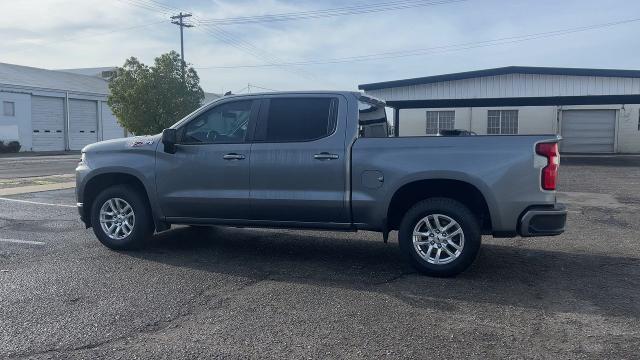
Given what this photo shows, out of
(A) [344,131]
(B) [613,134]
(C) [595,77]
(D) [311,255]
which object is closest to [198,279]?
(D) [311,255]

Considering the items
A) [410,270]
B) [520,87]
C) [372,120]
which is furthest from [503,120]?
[410,270]

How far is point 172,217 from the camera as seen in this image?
7.00 m

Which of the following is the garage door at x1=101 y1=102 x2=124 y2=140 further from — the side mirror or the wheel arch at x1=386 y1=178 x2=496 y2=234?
the wheel arch at x1=386 y1=178 x2=496 y2=234

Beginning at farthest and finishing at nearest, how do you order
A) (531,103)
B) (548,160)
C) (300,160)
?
(531,103) < (300,160) < (548,160)

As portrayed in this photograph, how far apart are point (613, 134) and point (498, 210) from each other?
110 ft

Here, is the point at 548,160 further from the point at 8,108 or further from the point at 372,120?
the point at 8,108

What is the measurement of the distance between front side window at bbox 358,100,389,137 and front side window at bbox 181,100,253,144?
1345 millimetres

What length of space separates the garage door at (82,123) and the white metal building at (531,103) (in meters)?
27.1

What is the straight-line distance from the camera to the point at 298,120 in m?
6.62

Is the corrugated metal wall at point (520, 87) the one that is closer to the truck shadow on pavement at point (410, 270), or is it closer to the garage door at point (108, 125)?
the truck shadow on pavement at point (410, 270)

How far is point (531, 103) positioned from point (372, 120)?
90.5 feet

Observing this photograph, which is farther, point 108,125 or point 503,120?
point 108,125

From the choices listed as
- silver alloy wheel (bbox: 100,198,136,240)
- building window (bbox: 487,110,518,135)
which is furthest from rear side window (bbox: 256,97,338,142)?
building window (bbox: 487,110,518,135)

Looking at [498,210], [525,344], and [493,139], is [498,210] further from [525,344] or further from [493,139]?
[525,344]
